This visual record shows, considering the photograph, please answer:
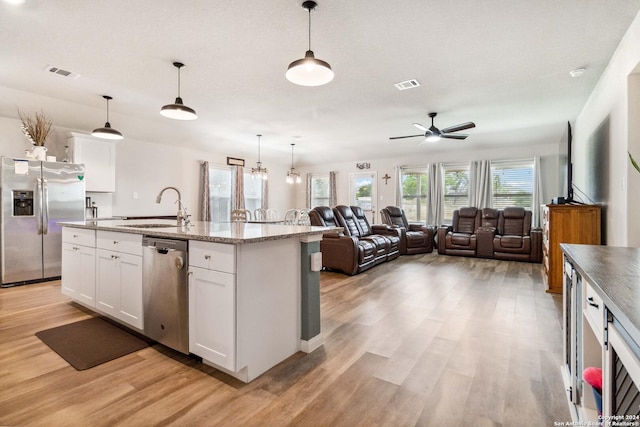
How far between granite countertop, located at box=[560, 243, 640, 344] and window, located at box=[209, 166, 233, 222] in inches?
290

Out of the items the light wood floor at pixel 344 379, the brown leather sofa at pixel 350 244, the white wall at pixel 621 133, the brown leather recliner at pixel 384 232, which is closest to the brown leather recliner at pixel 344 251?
the brown leather sofa at pixel 350 244

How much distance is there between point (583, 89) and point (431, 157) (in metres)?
4.18

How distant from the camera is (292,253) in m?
2.35

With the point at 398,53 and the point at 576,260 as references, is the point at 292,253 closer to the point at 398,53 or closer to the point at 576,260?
the point at 576,260

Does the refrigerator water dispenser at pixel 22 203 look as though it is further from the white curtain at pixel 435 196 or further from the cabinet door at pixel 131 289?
the white curtain at pixel 435 196

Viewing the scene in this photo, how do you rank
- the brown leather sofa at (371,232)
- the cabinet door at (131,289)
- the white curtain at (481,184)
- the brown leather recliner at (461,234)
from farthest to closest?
the white curtain at (481,184) < the brown leather recliner at (461,234) < the brown leather sofa at (371,232) < the cabinet door at (131,289)

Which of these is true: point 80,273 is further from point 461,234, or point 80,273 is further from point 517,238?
point 517,238

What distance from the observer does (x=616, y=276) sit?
1.12 meters

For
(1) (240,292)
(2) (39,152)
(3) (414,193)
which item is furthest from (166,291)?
(3) (414,193)

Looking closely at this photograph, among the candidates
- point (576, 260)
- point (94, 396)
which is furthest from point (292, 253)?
point (576, 260)

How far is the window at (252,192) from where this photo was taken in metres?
8.79

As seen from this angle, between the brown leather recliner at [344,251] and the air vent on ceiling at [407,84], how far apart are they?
229 centimetres

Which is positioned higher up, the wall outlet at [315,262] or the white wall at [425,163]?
the white wall at [425,163]

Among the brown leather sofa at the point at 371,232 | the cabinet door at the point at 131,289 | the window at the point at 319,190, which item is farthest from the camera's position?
the window at the point at 319,190
